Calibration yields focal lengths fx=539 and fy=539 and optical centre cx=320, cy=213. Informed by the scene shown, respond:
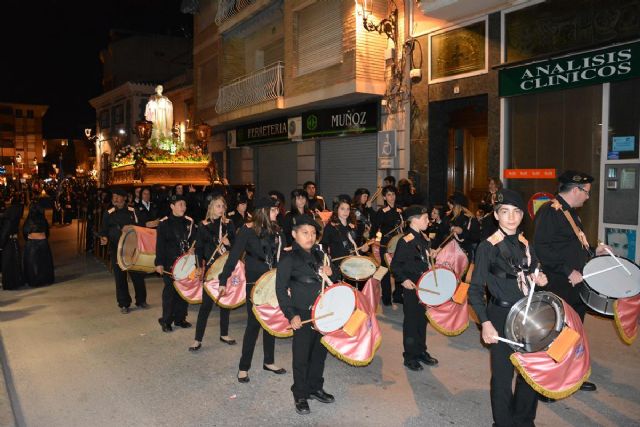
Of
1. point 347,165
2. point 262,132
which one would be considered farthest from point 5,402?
point 262,132

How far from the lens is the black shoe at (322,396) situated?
5141 mm

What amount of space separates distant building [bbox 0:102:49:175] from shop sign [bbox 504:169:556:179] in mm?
96158

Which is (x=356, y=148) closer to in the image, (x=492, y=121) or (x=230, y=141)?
(x=492, y=121)

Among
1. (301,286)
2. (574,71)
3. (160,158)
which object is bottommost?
(301,286)

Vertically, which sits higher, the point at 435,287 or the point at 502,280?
the point at 502,280

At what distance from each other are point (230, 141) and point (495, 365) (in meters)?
20.7

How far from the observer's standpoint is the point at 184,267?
7.24 meters

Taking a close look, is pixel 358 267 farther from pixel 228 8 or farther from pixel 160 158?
pixel 228 8

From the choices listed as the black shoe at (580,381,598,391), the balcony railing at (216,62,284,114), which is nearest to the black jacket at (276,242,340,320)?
the black shoe at (580,381,598,391)

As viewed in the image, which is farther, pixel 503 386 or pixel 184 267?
pixel 184 267

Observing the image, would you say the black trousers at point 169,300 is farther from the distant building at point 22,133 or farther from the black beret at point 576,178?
the distant building at point 22,133

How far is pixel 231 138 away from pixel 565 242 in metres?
19.5

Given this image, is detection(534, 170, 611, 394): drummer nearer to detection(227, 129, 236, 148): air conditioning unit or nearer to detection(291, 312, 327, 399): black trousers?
detection(291, 312, 327, 399): black trousers

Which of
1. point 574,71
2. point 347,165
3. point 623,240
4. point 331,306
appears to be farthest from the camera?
point 347,165
